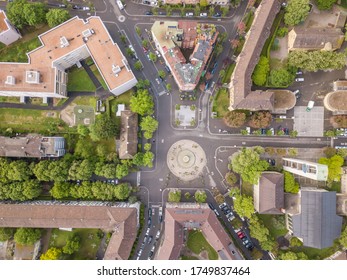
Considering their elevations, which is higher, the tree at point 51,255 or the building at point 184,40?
the building at point 184,40

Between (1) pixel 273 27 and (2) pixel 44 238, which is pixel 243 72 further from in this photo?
(2) pixel 44 238

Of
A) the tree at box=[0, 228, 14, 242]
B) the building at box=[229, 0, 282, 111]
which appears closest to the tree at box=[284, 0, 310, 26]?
the building at box=[229, 0, 282, 111]

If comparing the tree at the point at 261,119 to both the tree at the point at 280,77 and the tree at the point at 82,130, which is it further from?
the tree at the point at 82,130

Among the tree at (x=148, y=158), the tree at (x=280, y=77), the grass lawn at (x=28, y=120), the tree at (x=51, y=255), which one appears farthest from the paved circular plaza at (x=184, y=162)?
the tree at (x=51, y=255)

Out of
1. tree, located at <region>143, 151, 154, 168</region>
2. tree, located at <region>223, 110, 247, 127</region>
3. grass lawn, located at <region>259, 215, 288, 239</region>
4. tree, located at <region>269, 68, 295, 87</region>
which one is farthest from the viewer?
grass lawn, located at <region>259, 215, 288, 239</region>

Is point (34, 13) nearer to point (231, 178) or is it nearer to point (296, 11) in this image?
point (231, 178)

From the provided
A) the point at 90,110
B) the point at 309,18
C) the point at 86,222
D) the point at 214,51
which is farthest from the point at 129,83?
the point at 309,18

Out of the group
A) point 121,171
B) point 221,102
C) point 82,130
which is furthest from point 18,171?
point 221,102

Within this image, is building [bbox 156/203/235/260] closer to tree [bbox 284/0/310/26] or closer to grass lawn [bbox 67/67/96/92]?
grass lawn [bbox 67/67/96/92]
